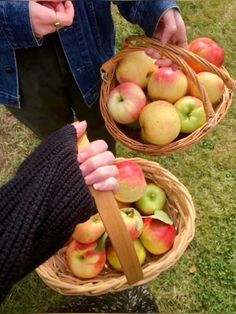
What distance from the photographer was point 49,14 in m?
0.96

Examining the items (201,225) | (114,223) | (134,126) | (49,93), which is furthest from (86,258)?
(201,225)

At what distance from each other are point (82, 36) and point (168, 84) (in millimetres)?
257

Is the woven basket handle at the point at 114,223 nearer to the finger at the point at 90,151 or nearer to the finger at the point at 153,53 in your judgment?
the finger at the point at 90,151

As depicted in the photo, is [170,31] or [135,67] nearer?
[170,31]

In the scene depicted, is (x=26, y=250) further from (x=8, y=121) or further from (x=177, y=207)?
(x=8, y=121)

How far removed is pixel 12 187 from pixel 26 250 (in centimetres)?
11

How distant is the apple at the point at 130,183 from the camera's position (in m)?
1.12

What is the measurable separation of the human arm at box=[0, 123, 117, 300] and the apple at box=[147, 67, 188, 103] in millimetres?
446

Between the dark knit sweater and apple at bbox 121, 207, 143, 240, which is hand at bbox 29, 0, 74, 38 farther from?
apple at bbox 121, 207, 143, 240

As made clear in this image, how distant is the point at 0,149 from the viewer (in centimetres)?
195

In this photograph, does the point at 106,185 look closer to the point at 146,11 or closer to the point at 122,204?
the point at 122,204

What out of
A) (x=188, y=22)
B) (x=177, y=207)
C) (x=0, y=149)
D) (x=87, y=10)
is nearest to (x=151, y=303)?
(x=177, y=207)

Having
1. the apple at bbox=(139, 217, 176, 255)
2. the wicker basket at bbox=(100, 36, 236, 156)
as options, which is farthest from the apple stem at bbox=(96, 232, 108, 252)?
the wicker basket at bbox=(100, 36, 236, 156)

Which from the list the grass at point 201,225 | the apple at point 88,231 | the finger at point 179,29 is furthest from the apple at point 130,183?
the grass at point 201,225
